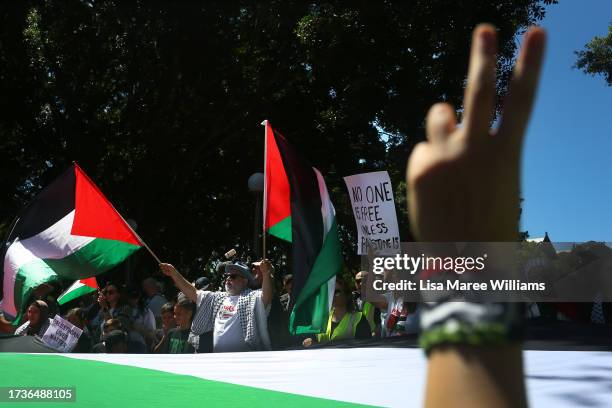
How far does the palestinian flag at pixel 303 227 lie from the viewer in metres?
4.48

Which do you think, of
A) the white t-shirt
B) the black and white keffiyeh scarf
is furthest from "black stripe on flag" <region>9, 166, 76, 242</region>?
the white t-shirt

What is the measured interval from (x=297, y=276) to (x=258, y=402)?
2.35 metres

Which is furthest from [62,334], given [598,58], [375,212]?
[598,58]

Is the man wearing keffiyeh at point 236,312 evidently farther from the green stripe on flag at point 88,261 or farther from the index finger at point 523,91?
the index finger at point 523,91

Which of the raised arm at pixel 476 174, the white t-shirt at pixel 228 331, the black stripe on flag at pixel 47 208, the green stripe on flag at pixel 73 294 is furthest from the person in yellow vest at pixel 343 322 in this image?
the raised arm at pixel 476 174

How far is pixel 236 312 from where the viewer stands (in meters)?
5.16

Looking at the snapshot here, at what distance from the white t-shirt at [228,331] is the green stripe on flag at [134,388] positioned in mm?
1885

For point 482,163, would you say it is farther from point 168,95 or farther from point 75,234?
point 168,95

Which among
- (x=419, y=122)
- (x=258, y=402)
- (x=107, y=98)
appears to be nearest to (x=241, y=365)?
(x=258, y=402)

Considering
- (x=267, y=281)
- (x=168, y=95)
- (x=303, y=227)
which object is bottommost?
(x=267, y=281)

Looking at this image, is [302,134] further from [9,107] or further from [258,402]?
[258,402]

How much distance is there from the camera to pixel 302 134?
16.8 m

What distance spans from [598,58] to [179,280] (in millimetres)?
17776

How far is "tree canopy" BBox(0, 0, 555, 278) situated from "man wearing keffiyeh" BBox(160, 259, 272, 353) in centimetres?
892
